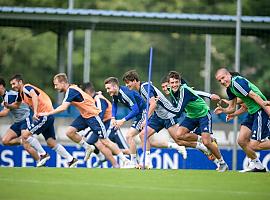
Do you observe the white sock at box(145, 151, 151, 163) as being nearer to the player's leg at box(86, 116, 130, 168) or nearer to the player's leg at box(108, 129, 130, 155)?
the player's leg at box(86, 116, 130, 168)

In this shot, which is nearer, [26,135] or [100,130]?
[100,130]

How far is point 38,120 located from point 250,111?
4787 millimetres

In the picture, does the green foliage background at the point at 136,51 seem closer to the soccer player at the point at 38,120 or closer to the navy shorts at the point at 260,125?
the soccer player at the point at 38,120

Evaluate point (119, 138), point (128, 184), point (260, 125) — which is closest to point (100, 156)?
point (119, 138)

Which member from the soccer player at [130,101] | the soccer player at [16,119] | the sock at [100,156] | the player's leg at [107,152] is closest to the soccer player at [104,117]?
the sock at [100,156]

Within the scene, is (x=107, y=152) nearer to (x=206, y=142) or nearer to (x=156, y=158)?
(x=156, y=158)

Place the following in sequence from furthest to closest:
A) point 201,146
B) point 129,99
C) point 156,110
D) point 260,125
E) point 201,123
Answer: point 156,110 < point 129,99 < point 201,146 < point 201,123 < point 260,125

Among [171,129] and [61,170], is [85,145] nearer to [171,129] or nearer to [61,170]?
[171,129]

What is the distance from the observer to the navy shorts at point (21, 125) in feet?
70.0

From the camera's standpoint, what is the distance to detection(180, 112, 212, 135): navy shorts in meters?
18.4

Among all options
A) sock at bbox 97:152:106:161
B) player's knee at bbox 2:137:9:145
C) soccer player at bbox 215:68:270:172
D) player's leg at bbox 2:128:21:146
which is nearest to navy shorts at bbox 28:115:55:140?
player's leg at bbox 2:128:21:146

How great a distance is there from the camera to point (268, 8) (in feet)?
142

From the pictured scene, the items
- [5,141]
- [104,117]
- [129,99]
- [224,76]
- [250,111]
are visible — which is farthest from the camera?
[104,117]

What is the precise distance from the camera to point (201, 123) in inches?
729
